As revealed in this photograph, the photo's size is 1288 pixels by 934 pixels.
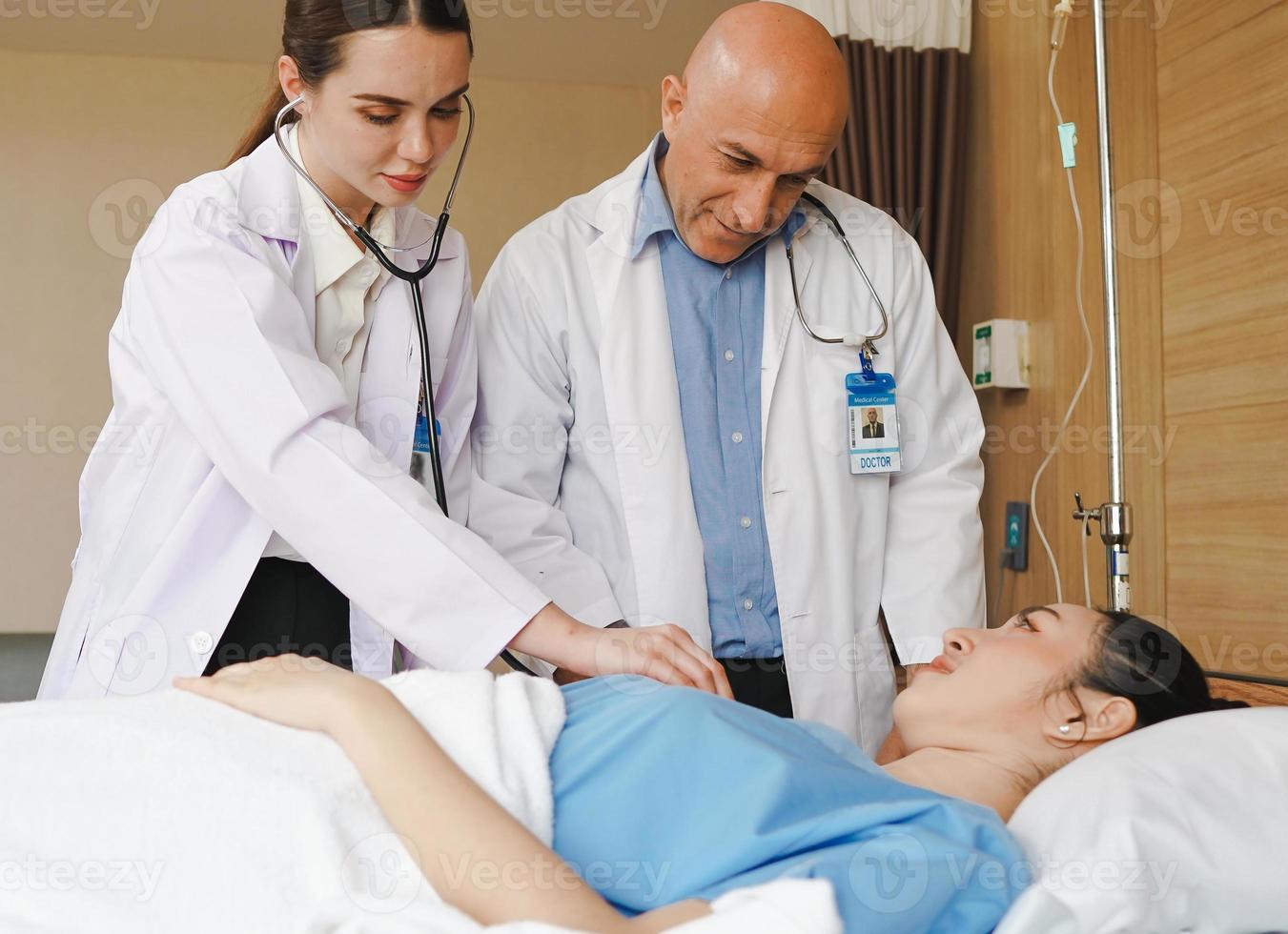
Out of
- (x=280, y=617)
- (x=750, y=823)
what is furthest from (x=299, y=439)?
(x=750, y=823)

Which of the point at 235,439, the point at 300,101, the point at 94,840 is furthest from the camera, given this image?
the point at 300,101

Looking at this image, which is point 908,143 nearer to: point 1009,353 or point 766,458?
point 1009,353

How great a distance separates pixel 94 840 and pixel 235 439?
51cm

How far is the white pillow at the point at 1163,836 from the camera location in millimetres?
955

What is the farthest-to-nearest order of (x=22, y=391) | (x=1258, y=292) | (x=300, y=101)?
(x=22, y=391) < (x=1258, y=292) < (x=300, y=101)

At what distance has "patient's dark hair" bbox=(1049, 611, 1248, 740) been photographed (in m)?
1.29

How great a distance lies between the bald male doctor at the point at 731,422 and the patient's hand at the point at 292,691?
604mm

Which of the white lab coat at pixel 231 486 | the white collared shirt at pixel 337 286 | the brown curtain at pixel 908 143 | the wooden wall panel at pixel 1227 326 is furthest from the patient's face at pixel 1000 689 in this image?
the brown curtain at pixel 908 143

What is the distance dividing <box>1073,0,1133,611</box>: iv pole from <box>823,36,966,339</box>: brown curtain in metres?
0.75

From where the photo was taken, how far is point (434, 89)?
4.62ft

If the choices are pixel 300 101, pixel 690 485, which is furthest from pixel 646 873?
pixel 300 101

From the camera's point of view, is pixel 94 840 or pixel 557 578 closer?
pixel 94 840

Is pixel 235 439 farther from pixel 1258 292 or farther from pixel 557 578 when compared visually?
pixel 1258 292

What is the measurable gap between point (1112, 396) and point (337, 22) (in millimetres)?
1227
